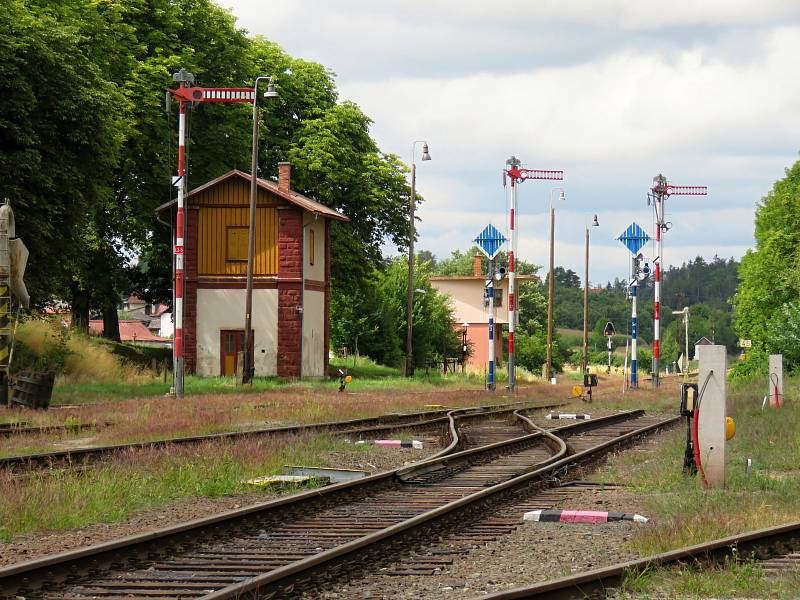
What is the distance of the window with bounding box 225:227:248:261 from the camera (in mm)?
47344

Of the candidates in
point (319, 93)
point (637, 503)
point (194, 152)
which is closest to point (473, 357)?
point (319, 93)

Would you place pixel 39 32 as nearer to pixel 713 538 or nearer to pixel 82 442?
pixel 82 442

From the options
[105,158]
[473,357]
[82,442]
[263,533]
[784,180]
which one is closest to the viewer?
[263,533]

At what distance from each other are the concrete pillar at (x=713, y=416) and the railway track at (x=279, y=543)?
1990 millimetres

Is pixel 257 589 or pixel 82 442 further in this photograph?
pixel 82 442

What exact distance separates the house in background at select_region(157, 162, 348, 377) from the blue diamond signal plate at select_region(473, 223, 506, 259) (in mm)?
8303

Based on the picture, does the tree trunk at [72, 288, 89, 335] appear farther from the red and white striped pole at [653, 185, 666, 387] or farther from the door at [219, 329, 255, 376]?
the red and white striped pole at [653, 185, 666, 387]

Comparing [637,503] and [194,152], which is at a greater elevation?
[194,152]

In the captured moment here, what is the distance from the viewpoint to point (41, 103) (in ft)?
102

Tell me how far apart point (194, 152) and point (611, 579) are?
4284cm

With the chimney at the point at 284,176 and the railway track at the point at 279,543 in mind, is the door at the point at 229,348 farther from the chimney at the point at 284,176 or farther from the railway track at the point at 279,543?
the railway track at the point at 279,543

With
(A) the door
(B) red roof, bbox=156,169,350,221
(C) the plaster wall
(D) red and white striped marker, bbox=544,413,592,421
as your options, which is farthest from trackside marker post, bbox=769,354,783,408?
(A) the door

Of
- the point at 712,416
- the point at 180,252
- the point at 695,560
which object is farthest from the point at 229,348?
the point at 695,560

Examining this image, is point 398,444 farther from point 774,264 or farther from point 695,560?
point 774,264
